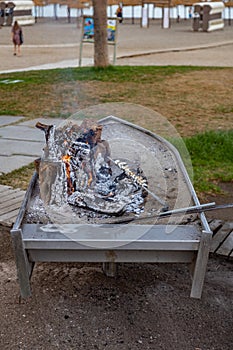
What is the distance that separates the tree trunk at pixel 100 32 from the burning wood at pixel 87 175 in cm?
754

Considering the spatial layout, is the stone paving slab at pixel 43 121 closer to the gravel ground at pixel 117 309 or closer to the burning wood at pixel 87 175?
the burning wood at pixel 87 175

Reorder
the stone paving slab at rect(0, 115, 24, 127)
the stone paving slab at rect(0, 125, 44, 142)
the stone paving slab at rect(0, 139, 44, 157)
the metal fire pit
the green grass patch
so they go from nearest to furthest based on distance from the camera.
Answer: the metal fire pit → the green grass patch → the stone paving slab at rect(0, 139, 44, 157) → the stone paving slab at rect(0, 125, 44, 142) → the stone paving slab at rect(0, 115, 24, 127)

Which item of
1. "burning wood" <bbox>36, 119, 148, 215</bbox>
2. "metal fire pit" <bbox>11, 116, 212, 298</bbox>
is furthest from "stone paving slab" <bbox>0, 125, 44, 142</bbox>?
"metal fire pit" <bbox>11, 116, 212, 298</bbox>

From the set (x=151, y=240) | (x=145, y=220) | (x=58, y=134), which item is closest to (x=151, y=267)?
(x=145, y=220)

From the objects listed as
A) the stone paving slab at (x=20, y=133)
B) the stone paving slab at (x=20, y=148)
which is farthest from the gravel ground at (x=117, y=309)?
the stone paving slab at (x=20, y=133)

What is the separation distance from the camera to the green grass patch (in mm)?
4055

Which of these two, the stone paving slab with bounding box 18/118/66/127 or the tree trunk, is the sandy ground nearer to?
the tree trunk

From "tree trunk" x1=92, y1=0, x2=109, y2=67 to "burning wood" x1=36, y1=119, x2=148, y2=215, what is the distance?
7544mm

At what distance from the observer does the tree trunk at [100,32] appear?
991 centimetres

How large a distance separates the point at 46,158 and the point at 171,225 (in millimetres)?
744

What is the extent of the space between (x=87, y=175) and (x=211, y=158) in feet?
7.51

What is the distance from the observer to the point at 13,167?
4.28 metres

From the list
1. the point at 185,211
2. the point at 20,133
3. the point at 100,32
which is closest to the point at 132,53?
the point at 100,32

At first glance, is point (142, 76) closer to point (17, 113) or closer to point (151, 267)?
point (17, 113)
